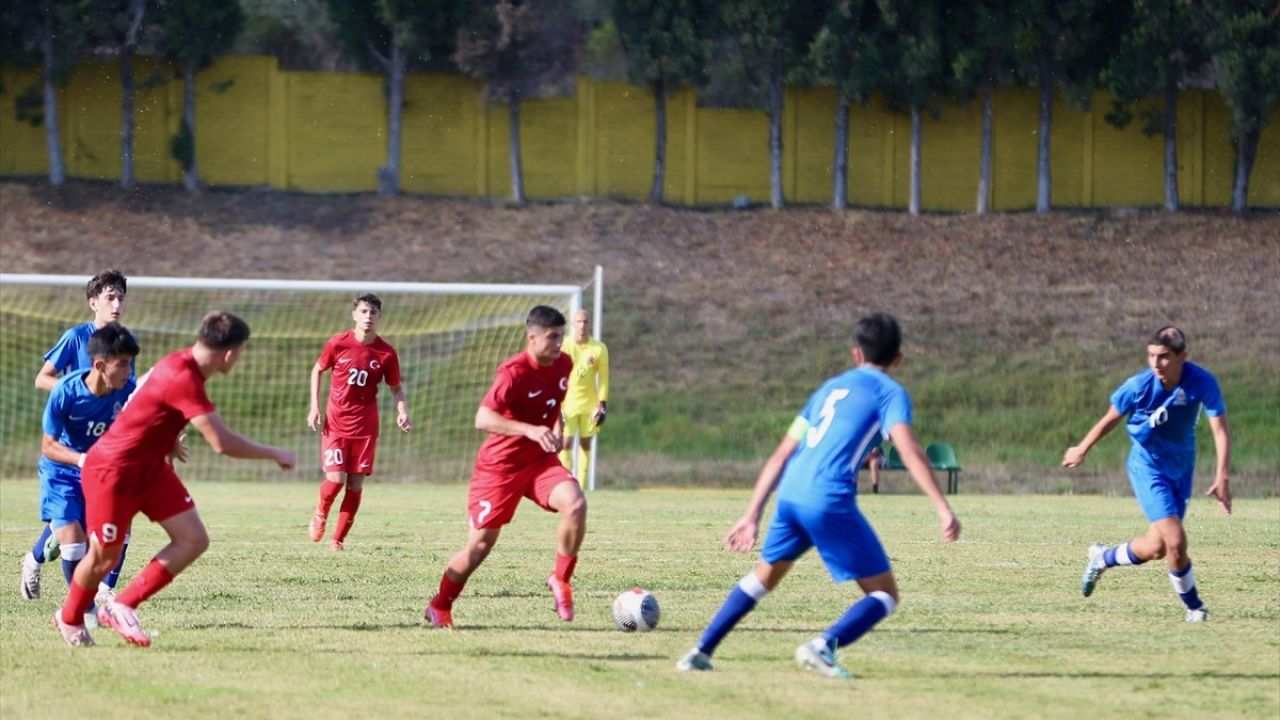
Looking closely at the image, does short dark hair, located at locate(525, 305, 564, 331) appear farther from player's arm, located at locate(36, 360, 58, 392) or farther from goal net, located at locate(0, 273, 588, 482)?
goal net, located at locate(0, 273, 588, 482)

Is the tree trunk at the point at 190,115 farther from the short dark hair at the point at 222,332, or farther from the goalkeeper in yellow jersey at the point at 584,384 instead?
the short dark hair at the point at 222,332

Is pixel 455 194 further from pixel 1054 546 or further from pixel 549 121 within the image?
pixel 1054 546

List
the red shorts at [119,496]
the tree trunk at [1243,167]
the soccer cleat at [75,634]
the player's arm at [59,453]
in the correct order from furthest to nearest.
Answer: the tree trunk at [1243,167]
the player's arm at [59,453]
the soccer cleat at [75,634]
the red shorts at [119,496]

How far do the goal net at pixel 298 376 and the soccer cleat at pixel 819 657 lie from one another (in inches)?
707

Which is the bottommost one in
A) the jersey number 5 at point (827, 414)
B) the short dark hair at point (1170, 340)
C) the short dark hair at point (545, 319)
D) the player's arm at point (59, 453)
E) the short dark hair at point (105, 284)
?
the player's arm at point (59, 453)

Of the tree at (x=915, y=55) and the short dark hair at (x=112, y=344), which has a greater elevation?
the tree at (x=915, y=55)

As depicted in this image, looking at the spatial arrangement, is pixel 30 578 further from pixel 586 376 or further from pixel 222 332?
pixel 586 376

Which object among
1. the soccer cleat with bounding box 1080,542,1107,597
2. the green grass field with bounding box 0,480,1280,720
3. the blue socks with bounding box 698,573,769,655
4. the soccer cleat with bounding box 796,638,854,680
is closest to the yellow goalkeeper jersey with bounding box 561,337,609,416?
the green grass field with bounding box 0,480,1280,720

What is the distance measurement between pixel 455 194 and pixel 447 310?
31.9 feet

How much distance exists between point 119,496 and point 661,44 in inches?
1182

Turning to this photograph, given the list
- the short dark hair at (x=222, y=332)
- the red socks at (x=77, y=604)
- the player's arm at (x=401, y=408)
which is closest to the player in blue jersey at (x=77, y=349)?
the red socks at (x=77, y=604)

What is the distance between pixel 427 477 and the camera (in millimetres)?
26453

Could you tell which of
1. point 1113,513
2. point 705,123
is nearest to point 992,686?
point 1113,513

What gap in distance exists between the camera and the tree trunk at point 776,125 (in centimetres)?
3756
